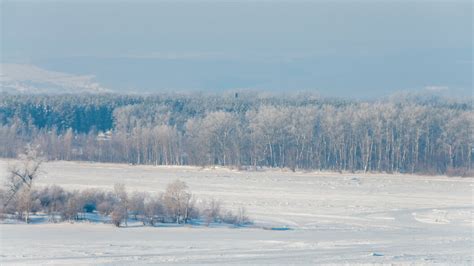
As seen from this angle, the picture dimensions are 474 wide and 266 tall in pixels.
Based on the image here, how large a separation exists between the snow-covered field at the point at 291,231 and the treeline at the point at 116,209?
979 millimetres

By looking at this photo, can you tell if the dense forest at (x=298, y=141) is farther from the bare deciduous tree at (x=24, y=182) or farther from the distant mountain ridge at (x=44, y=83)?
the distant mountain ridge at (x=44, y=83)

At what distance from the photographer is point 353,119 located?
64.0 m

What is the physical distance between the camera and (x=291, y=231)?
32.8m

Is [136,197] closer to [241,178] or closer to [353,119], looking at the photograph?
[241,178]

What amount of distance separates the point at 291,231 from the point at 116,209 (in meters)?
5.70

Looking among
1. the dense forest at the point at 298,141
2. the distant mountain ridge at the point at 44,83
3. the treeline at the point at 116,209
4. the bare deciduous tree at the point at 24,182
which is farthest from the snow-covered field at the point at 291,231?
the distant mountain ridge at the point at 44,83

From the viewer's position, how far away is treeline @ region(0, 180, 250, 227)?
110ft

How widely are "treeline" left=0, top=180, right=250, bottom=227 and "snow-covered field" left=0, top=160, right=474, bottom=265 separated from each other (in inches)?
38.5

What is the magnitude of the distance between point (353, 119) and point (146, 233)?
3432cm

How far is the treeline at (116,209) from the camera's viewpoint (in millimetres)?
33531

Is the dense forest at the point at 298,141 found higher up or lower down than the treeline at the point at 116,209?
higher up

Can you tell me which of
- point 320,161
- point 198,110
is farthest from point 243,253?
point 198,110

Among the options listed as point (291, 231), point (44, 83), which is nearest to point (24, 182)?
point (291, 231)

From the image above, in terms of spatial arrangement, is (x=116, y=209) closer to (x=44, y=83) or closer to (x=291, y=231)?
(x=291, y=231)
